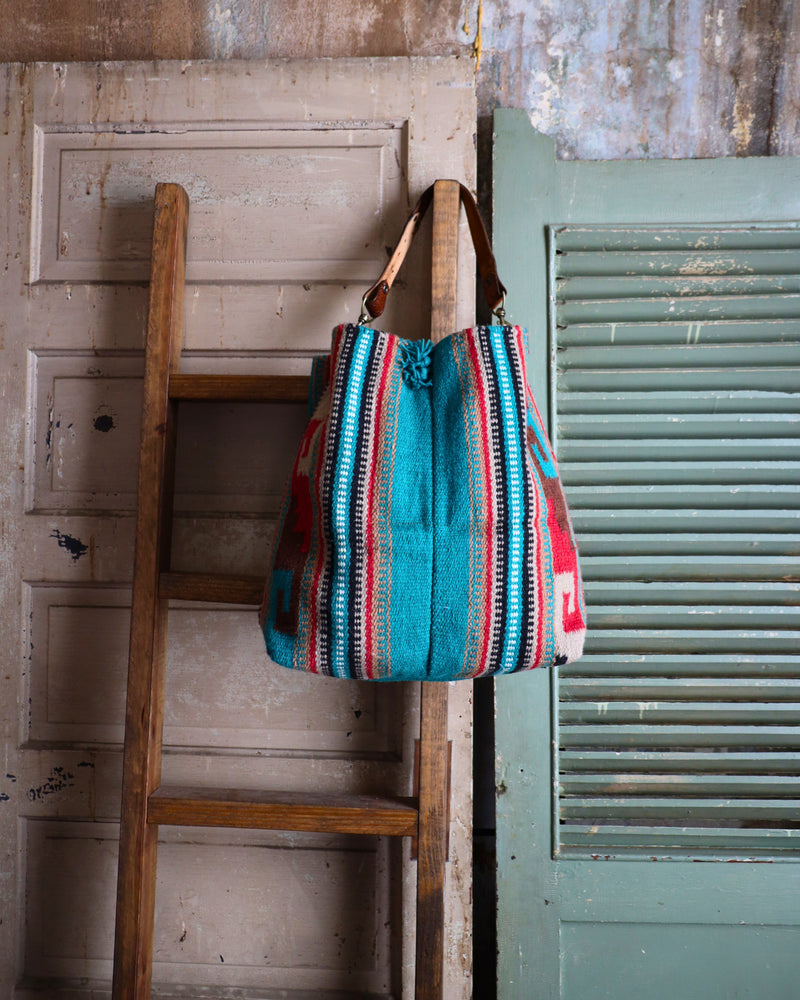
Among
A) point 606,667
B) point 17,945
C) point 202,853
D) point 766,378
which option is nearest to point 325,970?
point 202,853

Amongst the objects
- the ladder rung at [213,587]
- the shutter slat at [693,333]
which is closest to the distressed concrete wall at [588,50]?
the shutter slat at [693,333]

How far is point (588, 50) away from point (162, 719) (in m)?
1.02

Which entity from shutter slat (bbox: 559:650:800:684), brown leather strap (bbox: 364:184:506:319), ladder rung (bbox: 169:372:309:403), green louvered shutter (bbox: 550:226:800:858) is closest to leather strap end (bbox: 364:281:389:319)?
brown leather strap (bbox: 364:184:506:319)

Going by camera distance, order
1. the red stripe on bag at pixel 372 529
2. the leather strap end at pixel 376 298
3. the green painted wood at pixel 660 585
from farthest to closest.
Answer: the green painted wood at pixel 660 585
the leather strap end at pixel 376 298
the red stripe on bag at pixel 372 529

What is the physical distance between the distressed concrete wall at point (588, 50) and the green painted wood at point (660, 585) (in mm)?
74

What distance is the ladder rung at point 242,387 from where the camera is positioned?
2.40 feet

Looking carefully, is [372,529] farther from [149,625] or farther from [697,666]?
[697,666]

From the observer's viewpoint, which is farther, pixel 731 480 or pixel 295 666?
pixel 731 480

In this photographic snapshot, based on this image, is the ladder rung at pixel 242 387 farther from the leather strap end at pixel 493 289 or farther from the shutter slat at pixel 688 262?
the shutter slat at pixel 688 262

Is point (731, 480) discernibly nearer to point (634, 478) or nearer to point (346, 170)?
point (634, 478)

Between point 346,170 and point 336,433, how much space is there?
0.43 m

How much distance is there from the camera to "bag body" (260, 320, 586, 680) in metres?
0.55

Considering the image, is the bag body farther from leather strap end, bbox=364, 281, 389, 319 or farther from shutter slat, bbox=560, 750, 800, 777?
shutter slat, bbox=560, 750, 800, 777

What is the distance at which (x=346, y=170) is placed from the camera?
0.81m
